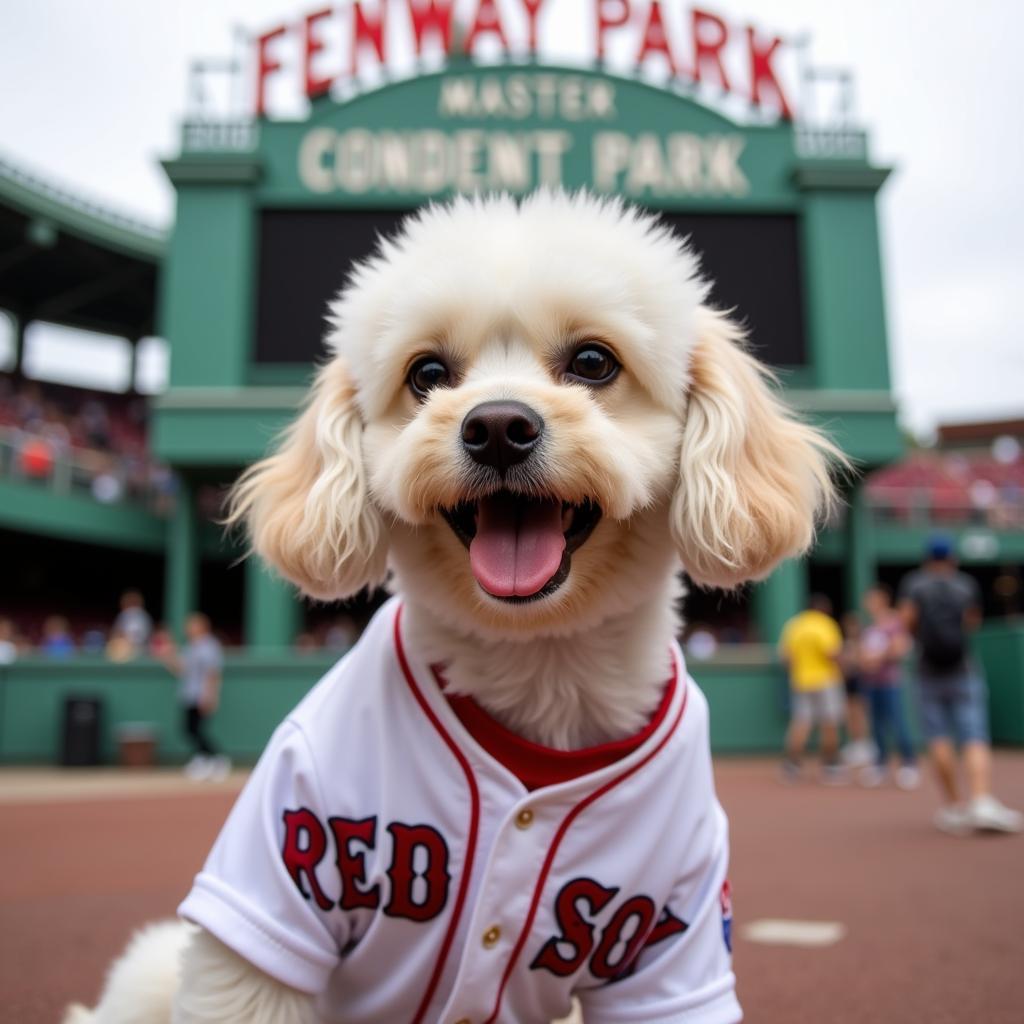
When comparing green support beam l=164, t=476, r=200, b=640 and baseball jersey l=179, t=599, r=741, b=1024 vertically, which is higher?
green support beam l=164, t=476, r=200, b=640

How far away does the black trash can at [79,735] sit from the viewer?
12.3 metres

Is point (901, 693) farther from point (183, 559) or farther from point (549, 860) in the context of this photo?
point (183, 559)

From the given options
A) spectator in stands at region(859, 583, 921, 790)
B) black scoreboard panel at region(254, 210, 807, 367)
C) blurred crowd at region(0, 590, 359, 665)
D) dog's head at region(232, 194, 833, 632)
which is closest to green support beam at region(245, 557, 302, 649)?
blurred crowd at region(0, 590, 359, 665)

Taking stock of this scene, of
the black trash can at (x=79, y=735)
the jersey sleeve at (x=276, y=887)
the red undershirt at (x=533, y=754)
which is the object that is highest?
the red undershirt at (x=533, y=754)

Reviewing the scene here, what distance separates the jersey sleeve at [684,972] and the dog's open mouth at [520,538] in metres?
0.75

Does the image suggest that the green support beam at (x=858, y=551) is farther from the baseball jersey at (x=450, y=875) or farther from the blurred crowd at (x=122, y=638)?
the baseball jersey at (x=450, y=875)

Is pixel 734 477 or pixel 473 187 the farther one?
pixel 473 187

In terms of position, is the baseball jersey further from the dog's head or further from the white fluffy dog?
Answer: the dog's head

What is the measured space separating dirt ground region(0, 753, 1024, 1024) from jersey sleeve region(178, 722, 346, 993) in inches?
63.2

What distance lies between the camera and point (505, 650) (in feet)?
6.62

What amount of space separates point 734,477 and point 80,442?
2577 cm

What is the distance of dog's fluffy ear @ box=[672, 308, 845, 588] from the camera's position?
192cm

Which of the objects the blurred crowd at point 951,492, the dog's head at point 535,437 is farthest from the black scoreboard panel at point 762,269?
the dog's head at point 535,437

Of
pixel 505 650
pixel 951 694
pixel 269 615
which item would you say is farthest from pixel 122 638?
pixel 505 650
